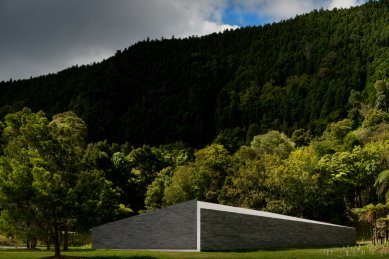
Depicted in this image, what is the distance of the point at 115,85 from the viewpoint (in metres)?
169

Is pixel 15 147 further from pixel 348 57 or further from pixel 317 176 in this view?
pixel 348 57

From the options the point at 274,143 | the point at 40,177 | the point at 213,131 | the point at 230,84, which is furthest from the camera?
the point at 230,84

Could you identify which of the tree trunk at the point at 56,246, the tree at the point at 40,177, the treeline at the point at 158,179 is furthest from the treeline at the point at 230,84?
the tree trunk at the point at 56,246

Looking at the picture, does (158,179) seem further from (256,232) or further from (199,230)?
(199,230)

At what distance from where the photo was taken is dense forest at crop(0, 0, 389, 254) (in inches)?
1258

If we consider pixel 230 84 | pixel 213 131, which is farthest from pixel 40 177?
pixel 230 84

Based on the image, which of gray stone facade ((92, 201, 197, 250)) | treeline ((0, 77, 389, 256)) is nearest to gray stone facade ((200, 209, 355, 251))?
gray stone facade ((92, 201, 197, 250))

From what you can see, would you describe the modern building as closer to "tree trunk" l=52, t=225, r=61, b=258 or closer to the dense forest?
the dense forest

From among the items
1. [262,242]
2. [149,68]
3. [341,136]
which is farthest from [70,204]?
[149,68]

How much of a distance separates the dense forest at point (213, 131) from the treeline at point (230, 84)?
488mm

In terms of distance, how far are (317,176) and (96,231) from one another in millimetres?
27444

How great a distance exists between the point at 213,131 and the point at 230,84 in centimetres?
2537

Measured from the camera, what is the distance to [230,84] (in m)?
175

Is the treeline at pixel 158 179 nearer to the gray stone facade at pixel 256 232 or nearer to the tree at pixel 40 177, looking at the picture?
the tree at pixel 40 177
